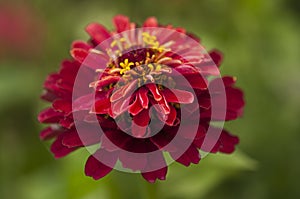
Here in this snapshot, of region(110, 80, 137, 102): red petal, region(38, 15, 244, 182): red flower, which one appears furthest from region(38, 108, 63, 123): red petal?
region(110, 80, 137, 102): red petal

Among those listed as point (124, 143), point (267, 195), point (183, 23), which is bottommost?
point (267, 195)

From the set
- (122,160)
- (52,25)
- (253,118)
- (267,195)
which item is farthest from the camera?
(52,25)

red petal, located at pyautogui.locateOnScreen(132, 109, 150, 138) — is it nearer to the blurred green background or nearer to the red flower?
the red flower

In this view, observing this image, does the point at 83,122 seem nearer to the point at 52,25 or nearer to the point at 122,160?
the point at 122,160

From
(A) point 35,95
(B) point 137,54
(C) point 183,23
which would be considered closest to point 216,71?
(B) point 137,54

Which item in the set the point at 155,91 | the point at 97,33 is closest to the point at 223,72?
the point at 97,33
